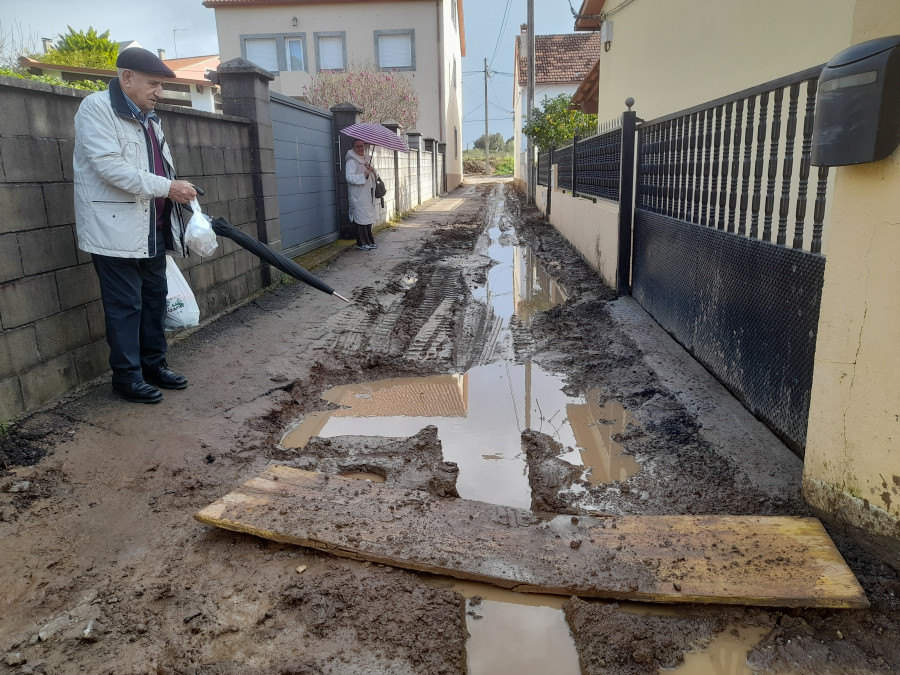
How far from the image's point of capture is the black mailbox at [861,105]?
7.06ft

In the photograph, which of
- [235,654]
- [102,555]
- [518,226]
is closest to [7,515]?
[102,555]

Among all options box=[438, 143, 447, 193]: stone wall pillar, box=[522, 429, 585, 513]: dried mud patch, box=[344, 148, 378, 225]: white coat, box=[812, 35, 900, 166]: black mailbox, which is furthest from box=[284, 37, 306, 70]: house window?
box=[812, 35, 900, 166]: black mailbox

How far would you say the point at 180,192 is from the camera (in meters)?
3.69

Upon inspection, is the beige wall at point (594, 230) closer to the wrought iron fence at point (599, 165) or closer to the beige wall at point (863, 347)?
the wrought iron fence at point (599, 165)

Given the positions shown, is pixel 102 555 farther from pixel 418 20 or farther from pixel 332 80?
pixel 418 20

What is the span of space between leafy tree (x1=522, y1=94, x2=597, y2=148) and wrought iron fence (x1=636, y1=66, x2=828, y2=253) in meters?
11.1

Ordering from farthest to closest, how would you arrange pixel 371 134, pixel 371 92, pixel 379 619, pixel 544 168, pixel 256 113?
pixel 371 92 < pixel 544 168 < pixel 371 134 < pixel 256 113 < pixel 379 619

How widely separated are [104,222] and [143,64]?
Answer: 2.83 ft

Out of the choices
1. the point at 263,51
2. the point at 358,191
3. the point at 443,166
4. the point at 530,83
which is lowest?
the point at 358,191

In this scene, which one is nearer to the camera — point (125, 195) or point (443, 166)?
point (125, 195)

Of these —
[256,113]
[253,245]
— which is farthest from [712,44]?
[253,245]

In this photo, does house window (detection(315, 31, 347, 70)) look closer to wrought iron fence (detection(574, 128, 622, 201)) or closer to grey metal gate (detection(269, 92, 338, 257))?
grey metal gate (detection(269, 92, 338, 257))

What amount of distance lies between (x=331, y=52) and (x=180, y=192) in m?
23.8

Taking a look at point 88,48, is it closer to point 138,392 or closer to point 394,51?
point 394,51
